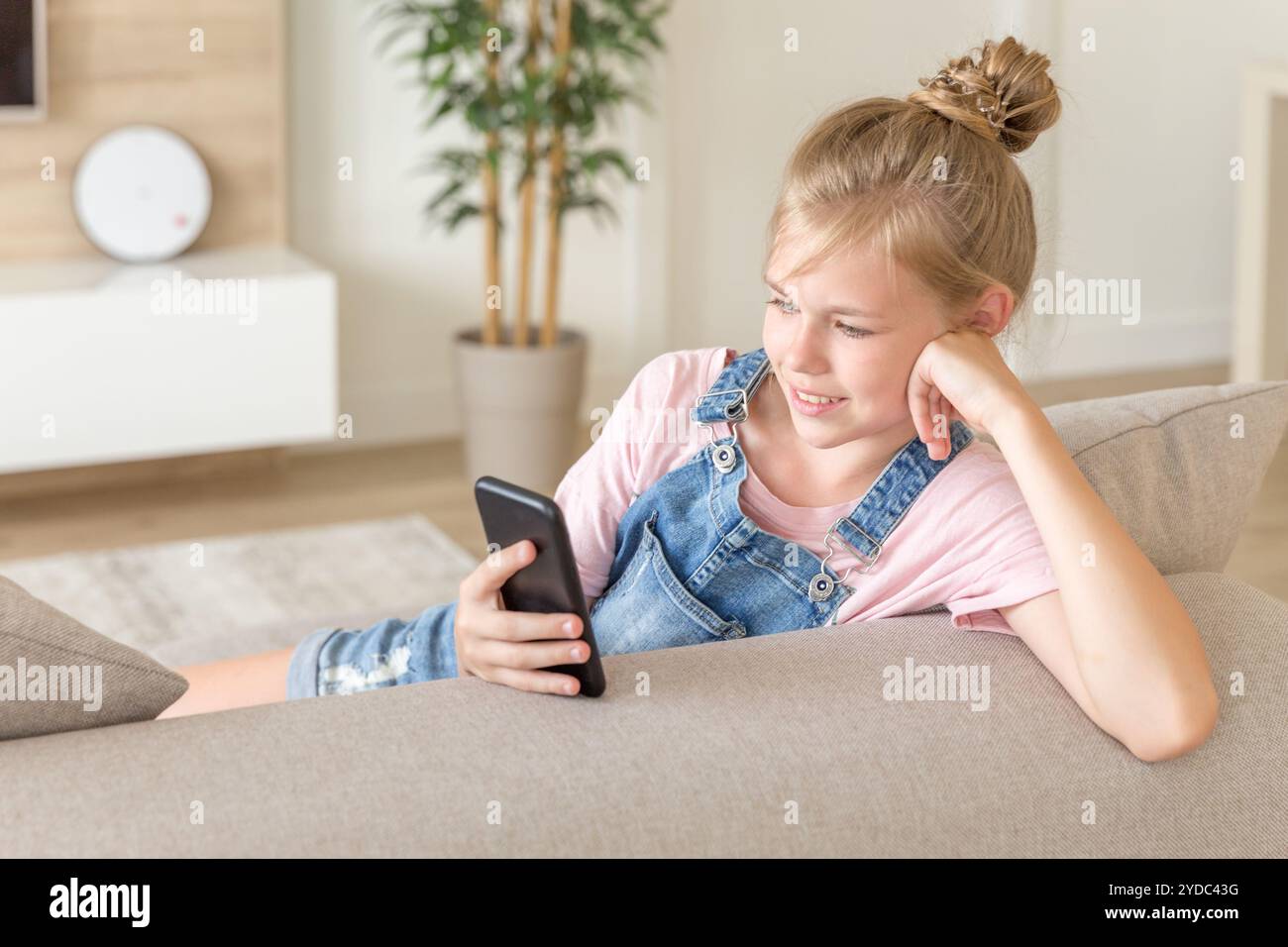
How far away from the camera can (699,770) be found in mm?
968

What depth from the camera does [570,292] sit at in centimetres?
394

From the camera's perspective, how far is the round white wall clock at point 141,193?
3.36m

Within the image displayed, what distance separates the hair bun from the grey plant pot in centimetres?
220

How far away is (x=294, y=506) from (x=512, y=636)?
8.17 feet

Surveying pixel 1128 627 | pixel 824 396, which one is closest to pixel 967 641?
pixel 1128 627

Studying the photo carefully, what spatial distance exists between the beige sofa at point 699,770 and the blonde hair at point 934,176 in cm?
29

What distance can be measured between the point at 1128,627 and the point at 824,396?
0.29 metres

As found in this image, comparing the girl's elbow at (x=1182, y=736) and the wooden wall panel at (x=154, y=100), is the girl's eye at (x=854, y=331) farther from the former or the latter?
the wooden wall panel at (x=154, y=100)

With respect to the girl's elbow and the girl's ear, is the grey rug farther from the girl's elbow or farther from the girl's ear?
the girl's elbow

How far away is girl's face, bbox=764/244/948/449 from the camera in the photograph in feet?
4.00

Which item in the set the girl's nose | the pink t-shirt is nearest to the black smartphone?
the pink t-shirt

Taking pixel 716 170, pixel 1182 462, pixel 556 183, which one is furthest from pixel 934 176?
pixel 716 170

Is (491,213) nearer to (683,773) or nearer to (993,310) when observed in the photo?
(993,310)
